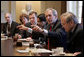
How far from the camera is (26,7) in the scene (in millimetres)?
11875

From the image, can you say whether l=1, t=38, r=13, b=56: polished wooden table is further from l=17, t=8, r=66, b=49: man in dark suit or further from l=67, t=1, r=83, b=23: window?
l=67, t=1, r=83, b=23: window

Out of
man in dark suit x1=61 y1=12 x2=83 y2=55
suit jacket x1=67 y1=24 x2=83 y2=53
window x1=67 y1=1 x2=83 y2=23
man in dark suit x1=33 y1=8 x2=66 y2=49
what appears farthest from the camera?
window x1=67 y1=1 x2=83 y2=23

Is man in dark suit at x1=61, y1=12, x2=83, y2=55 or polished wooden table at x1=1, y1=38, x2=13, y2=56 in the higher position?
man in dark suit at x1=61, y1=12, x2=83, y2=55

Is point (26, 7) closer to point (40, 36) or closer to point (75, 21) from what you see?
point (40, 36)

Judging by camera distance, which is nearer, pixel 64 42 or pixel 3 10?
pixel 64 42

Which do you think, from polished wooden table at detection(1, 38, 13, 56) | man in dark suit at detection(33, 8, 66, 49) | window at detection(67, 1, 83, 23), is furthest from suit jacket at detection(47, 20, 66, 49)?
window at detection(67, 1, 83, 23)

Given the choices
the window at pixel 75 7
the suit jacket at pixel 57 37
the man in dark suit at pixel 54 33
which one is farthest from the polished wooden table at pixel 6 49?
the window at pixel 75 7

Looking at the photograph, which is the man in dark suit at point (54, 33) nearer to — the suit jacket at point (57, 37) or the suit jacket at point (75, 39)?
the suit jacket at point (57, 37)

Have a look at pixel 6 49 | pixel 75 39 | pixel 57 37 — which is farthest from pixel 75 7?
pixel 75 39

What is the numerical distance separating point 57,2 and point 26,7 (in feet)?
11.8

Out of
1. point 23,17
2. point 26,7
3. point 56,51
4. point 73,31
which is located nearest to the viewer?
point 56,51

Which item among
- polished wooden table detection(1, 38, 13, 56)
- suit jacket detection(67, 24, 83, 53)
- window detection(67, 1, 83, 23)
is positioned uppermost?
window detection(67, 1, 83, 23)

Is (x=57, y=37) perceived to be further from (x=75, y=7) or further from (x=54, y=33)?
(x=75, y=7)

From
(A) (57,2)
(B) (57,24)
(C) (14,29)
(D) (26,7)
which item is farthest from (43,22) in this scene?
(D) (26,7)
